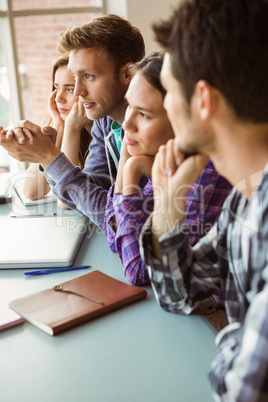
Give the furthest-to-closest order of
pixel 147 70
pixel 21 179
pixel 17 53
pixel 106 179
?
pixel 17 53 < pixel 21 179 < pixel 106 179 < pixel 147 70

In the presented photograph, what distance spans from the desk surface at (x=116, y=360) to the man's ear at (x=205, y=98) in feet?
1.39

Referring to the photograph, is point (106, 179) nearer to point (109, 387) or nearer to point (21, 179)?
point (21, 179)

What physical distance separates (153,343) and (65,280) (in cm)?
35

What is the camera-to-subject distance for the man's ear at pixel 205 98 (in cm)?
83

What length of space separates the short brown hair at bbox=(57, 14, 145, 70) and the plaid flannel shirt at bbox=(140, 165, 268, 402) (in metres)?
1.00

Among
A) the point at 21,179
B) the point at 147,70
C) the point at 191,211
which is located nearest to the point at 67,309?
the point at 191,211

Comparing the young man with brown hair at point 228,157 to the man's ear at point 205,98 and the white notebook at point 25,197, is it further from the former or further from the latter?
the white notebook at point 25,197

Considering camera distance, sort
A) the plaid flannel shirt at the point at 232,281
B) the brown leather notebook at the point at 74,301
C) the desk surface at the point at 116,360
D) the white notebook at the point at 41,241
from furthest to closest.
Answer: the white notebook at the point at 41,241 < the brown leather notebook at the point at 74,301 < the desk surface at the point at 116,360 < the plaid flannel shirt at the point at 232,281

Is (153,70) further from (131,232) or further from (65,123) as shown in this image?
(65,123)

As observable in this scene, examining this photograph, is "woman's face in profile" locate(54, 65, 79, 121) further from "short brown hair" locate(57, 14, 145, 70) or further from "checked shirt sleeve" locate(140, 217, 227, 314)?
"checked shirt sleeve" locate(140, 217, 227, 314)

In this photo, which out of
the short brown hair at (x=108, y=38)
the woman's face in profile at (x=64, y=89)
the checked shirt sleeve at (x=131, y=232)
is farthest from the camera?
the woman's face in profile at (x=64, y=89)

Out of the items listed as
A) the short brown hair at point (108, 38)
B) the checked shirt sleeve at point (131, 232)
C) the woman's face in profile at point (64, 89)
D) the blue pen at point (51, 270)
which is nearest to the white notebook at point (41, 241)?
the blue pen at point (51, 270)

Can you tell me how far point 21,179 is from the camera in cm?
222

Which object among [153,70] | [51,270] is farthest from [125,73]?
[51,270]
